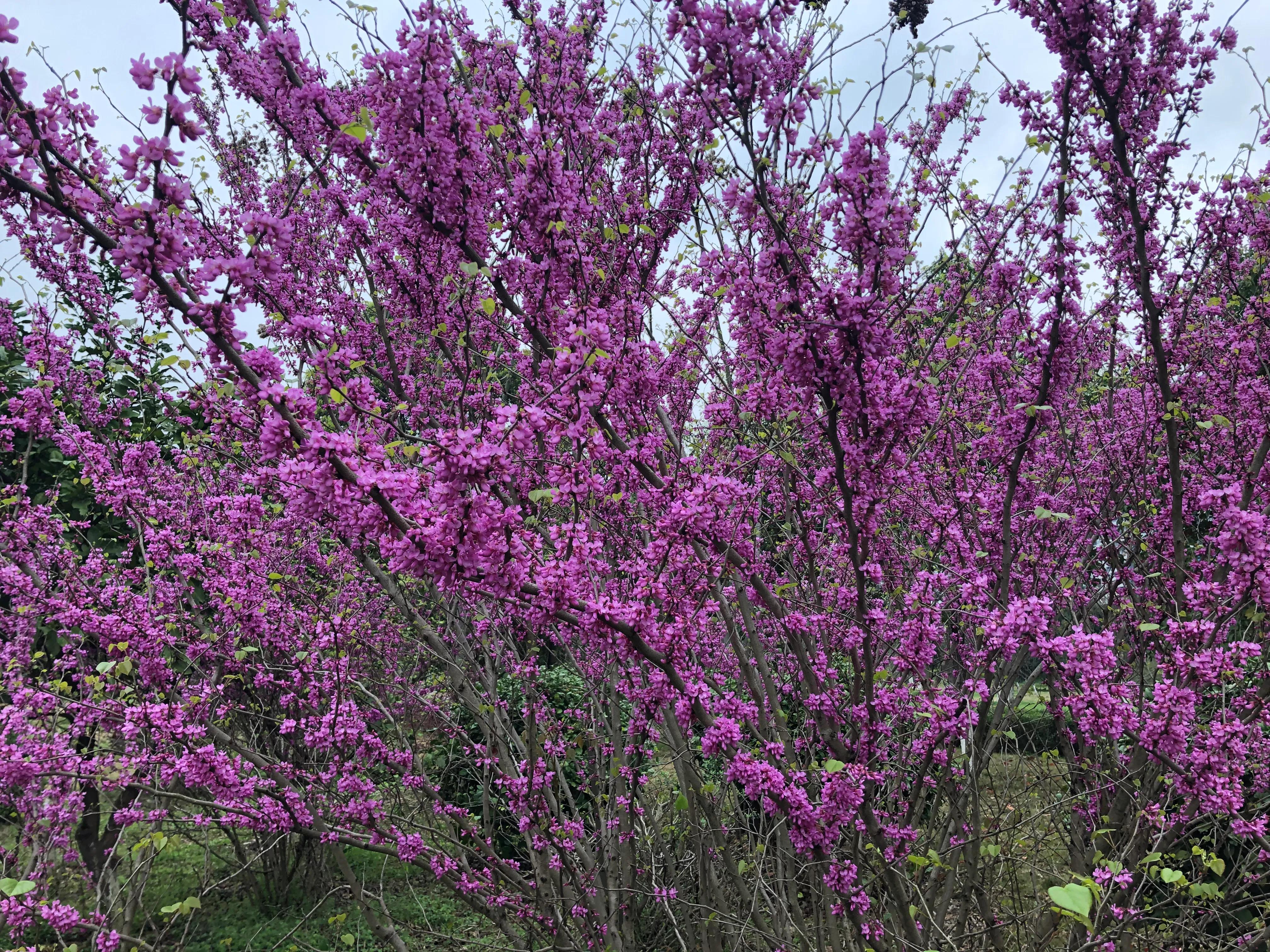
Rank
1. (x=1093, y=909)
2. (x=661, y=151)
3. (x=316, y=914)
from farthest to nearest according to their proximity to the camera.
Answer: (x=316, y=914), (x=661, y=151), (x=1093, y=909)

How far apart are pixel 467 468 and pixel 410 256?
2956mm

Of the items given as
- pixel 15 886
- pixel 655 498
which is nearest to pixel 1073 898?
pixel 655 498

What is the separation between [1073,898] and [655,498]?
240 centimetres

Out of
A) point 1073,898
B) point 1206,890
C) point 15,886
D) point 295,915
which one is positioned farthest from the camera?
point 295,915

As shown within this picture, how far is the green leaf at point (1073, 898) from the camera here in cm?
171

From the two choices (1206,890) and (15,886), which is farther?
(1206,890)

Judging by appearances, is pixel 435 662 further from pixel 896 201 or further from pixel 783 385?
pixel 896 201

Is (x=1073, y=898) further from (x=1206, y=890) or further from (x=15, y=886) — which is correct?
(x=15, y=886)

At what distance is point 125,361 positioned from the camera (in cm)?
567

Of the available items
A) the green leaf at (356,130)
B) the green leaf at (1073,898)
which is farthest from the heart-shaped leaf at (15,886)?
the green leaf at (1073,898)

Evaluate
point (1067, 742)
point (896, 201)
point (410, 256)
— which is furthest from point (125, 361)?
point (1067, 742)

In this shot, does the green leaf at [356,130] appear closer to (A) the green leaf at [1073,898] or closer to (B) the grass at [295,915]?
(A) the green leaf at [1073,898]

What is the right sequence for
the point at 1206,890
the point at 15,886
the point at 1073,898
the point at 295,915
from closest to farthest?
the point at 1073,898, the point at 15,886, the point at 1206,890, the point at 295,915

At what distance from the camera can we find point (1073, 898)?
176 cm
